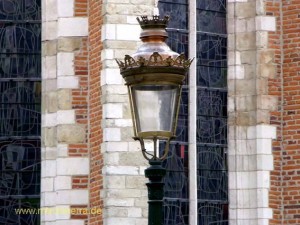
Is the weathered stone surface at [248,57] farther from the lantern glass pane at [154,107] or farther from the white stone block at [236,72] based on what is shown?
the lantern glass pane at [154,107]

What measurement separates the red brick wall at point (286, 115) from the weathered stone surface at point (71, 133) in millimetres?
2630

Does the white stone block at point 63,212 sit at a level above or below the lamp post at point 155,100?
below

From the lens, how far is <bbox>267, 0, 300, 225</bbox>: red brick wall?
17.7m

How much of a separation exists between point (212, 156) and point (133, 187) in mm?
1998

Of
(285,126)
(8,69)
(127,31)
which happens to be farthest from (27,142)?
(285,126)

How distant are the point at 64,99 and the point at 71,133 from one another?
0.47m

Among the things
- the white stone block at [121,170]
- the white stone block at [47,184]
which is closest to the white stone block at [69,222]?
the white stone block at [47,184]

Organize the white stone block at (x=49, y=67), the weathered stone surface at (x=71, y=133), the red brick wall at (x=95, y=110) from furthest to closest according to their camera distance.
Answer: the white stone block at (x=49, y=67)
the weathered stone surface at (x=71, y=133)
the red brick wall at (x=95, y=110)

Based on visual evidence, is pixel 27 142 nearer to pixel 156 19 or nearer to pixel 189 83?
pixel 189 83

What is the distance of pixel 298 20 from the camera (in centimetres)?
1803

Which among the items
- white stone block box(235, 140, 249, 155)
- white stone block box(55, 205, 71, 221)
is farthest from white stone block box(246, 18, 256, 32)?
white stone block box(55, 205, 71, 221)

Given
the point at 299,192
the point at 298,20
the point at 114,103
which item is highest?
the point at 298,20

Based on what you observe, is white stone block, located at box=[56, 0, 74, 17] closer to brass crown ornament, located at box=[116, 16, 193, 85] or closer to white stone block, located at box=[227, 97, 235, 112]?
white stone block, located at box=[227, 97, 235, 112]

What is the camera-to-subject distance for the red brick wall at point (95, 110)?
16.8m
